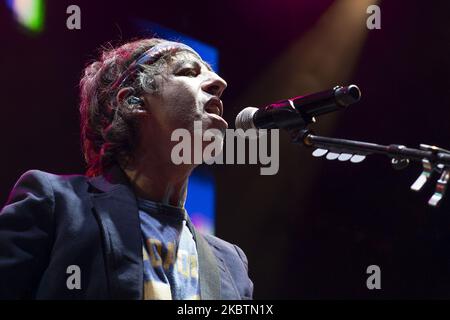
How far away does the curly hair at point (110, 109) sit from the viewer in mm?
2242

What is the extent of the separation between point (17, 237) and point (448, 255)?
292 centimetres

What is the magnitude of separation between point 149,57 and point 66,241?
921mm

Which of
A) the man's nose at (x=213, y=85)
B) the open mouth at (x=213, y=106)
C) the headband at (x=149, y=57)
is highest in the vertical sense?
the headband at (x=149, y=57)

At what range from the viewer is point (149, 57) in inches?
92.3

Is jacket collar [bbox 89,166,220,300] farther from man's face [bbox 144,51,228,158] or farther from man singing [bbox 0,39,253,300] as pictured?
man's face [bbox 144,51,228,158]

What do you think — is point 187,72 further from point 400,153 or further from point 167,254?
point 400,153

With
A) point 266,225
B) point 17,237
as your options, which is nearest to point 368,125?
point 266,225

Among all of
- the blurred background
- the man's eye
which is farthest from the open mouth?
the blurred background

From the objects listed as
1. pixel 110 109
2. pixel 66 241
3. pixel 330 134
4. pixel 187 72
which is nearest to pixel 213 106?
pixel 187 72

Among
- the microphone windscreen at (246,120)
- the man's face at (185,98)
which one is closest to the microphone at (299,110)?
the microphone windscreen at (246,120)

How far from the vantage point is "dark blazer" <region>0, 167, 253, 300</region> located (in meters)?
1.72

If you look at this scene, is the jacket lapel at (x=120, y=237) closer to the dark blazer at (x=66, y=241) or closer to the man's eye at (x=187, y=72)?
the dark blazer at (x=66, y=241)

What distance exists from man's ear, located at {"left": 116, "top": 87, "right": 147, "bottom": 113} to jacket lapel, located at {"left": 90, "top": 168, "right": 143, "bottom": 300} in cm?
40

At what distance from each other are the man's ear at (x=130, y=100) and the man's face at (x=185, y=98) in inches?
1.2
